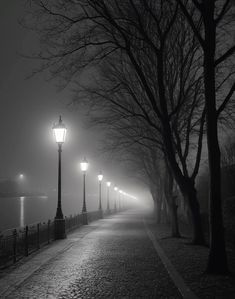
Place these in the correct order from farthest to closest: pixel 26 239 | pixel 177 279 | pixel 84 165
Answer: pixel 84 165 → pixel 26 239 → pixel 177 279

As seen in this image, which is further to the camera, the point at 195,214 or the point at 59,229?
the point at 59,229

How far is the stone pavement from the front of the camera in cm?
823

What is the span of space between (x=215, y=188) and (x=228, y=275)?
2.13 metres

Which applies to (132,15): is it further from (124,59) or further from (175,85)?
(175,85)

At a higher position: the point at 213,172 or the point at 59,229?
the point at 213,172

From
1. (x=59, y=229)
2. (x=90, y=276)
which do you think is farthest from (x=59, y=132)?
(x=90, y=276)

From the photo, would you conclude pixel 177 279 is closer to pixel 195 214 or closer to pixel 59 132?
pixel 195 214

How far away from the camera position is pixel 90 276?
10133mm

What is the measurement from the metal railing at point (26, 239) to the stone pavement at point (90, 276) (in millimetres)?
648

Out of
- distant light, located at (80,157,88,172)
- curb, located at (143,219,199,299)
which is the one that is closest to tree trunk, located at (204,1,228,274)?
curb, located at (143,219,199,299)

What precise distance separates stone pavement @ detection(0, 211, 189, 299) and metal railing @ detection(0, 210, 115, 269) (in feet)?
2.13

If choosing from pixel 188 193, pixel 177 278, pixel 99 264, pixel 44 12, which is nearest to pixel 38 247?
pixel 99 264

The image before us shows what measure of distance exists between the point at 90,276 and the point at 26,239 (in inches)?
176

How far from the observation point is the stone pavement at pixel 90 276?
27.0 ft
